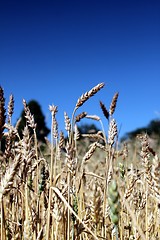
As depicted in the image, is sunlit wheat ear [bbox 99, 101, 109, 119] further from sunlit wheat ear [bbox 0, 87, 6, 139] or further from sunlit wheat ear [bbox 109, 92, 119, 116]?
sunlit wheat ear [bbox 0, 87, 6, 139]

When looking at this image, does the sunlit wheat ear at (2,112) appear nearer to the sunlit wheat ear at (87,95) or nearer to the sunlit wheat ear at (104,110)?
the sunlit wheat ear at (87,95)

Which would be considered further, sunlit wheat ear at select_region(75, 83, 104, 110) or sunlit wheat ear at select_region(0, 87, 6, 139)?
sunlit wheat ear at select_region(75, 83, 104, 110)

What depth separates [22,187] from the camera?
118 centimetres

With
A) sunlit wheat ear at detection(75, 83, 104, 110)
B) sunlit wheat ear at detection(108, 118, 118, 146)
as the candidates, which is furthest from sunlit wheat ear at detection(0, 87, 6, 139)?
sunlit wheat ear at detection(108, 118, 118, 146)

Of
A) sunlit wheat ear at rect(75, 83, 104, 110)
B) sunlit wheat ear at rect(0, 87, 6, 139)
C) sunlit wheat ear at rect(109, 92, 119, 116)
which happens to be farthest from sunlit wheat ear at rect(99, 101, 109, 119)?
sunlit wheat ear at rect(0, 87, 6, 139)

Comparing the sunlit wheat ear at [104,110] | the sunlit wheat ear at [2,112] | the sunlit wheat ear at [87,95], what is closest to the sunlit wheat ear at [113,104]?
the sunlit wheat ear at [104,110]

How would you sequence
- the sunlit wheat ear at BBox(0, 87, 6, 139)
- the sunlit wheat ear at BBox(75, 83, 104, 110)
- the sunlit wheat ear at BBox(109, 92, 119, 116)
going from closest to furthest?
the sunlit wheat ear at BBox(0, 87, 6, 139)
the sunlit wheat ear at BBox(75, 83, 104, 110)
the sunlit wheat ear at BBox(109, 92, 119, 116)

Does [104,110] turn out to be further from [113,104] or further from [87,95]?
[87,95]

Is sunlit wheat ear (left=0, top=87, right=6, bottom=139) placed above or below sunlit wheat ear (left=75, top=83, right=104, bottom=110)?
below

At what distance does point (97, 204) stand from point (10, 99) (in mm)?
620

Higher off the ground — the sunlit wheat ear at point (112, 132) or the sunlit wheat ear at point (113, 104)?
the sunlit wheat ear at point (113, 104)

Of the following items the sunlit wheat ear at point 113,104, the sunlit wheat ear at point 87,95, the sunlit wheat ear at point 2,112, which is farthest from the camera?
the sunlit wheat ear at point 113,104

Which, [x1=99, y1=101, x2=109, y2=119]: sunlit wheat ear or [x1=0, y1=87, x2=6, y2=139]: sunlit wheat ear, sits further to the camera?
[x1=99, y1=101, x2=109, y2=119]: sunlit wheat ear

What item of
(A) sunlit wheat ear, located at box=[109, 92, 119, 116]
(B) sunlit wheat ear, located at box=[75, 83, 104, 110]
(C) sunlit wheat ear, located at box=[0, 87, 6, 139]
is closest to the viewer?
(C) sunlit wheat ear, located at box=[0, 87, 6, 139]
